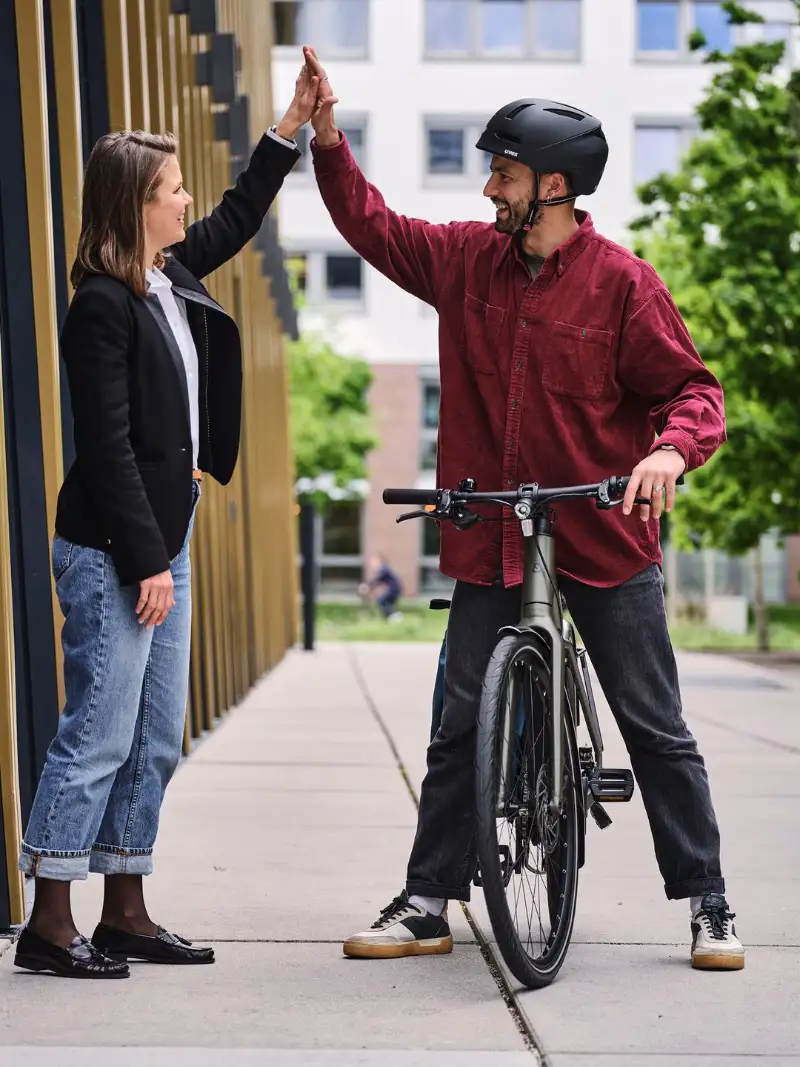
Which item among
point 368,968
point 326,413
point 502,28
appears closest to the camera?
point 368,968

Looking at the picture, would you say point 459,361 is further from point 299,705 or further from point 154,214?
point 299,705

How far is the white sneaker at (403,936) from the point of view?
4609 millimetres

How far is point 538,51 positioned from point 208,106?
31710mm

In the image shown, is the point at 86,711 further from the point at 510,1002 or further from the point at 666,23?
the point at 666,23

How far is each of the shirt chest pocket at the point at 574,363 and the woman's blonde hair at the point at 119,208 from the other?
40.3 inches

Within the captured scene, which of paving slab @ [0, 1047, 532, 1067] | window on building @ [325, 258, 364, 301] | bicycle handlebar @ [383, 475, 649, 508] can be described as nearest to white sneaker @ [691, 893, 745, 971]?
paving slab @ [0, 1047, 532, 1067]

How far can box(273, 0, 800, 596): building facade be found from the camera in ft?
138

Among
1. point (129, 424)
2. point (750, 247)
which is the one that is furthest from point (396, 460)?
point (129, 424)

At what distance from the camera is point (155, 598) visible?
13.9ft

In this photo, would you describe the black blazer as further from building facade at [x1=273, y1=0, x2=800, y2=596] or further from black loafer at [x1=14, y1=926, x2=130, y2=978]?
building facade at [x1=273, y1=0, x2=800, y2=596]

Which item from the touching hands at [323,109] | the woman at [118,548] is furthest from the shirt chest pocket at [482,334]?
the woman at [118,548]

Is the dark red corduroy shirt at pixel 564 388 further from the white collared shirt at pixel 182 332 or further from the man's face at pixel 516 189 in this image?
the white collared shirt at pixel 182 332

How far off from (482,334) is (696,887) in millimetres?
1505

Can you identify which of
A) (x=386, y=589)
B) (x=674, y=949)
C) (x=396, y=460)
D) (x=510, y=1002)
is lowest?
(x=386, y=589)
